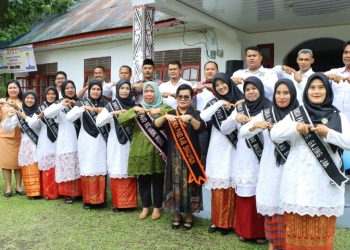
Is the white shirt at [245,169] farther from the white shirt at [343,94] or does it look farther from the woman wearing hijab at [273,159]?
the white shirt at [343,94]

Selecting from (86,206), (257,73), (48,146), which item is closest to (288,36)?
(257,73)

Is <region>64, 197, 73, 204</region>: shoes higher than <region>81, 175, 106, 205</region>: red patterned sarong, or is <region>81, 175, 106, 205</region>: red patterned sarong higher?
<region>81, 175, 106, 205</region>: red patterned sarong

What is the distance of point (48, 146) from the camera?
538 cm

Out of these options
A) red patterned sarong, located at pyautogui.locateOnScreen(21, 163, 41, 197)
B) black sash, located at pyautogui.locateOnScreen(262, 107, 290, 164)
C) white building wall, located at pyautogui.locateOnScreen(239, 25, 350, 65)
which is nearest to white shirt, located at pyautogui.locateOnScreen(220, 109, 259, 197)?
black sash, located at pyautogui.locateOnScreen(262, 107, 290, 164)

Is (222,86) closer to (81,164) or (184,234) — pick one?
(184,234)

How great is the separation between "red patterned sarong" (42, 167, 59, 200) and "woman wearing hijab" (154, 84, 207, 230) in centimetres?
201

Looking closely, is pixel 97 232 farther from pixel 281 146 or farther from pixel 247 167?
pixel 281 146

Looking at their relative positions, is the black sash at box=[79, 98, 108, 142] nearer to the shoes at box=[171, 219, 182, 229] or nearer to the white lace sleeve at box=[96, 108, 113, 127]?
the white lace sleeve at box=[96, 108, 113, 127]

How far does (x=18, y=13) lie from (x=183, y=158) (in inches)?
366

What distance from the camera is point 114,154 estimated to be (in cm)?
471

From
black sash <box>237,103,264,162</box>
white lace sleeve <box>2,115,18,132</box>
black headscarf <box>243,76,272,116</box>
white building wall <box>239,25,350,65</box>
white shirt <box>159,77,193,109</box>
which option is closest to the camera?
black headscarf <box>243,76,272,116</box>

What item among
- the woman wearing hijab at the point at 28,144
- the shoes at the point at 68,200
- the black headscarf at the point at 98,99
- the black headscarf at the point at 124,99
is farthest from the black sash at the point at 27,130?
the black headscarf at the point at 124,99

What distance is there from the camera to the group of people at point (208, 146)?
2.78 m

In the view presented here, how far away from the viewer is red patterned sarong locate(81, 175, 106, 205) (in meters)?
4.89
